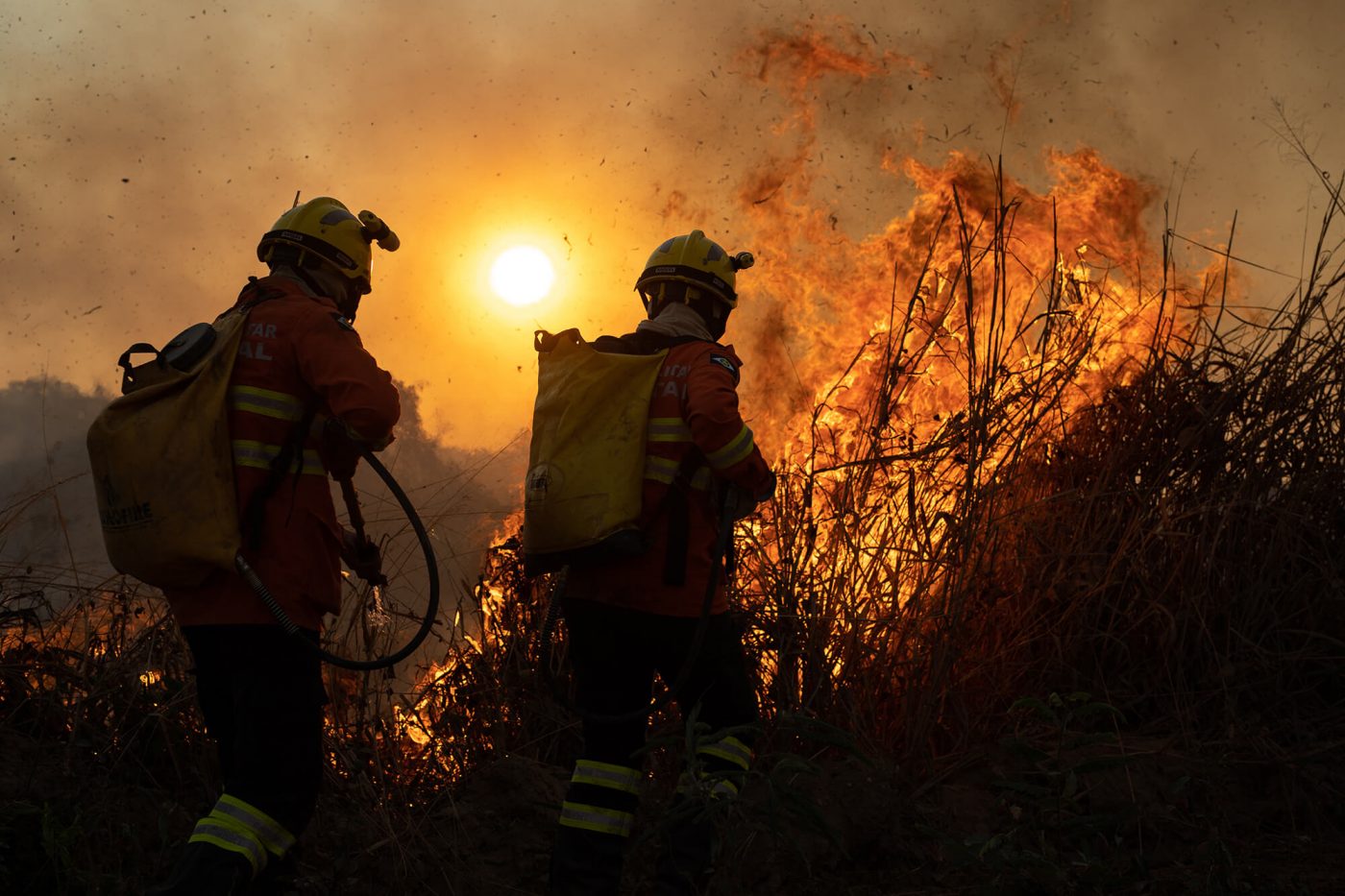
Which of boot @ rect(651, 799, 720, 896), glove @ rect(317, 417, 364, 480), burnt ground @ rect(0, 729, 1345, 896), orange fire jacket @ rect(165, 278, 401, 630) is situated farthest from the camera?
burnt ground @ rect(0, 729, 1345, 896)

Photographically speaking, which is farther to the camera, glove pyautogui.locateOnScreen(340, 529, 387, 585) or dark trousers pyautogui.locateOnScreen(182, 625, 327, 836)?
glove pyautogui.locateOnScreen(340, 529, 387, 585)

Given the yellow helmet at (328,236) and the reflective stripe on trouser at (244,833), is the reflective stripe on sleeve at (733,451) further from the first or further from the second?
the reflective stripe on trouser at (244,833)

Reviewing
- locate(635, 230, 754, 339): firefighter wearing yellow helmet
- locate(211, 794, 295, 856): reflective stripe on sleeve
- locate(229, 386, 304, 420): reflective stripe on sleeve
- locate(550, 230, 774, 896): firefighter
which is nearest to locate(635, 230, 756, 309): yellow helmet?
locate(635, 230, 754, 339): firefighter wearing yellow helmet

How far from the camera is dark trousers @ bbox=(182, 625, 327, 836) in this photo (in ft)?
9.55

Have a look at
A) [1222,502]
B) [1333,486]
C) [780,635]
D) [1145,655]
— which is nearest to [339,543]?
[780,635]

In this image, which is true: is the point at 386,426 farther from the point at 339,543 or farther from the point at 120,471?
the point at 120,471

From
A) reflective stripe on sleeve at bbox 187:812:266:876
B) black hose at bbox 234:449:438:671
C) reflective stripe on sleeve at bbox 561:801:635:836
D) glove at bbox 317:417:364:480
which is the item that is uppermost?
glove at bbox 317:417:364:480

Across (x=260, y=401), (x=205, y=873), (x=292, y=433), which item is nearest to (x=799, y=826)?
(x=205, y=873)

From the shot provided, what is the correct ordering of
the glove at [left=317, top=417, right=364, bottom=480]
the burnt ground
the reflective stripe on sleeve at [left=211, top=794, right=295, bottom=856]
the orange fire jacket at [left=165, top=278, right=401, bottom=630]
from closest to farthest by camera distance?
the reflective stripe on sleeve at [left=211, top=794, right=295, bottom=856] < the orange fire jacket at [left=165, top=278, right=401, bottom=630] < the glove at [left=317, top=417, right=364, bottom=480] < the burnt ground

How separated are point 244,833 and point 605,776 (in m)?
1.11

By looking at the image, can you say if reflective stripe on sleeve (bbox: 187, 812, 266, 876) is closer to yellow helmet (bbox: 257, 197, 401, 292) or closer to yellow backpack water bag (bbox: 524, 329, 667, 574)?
yellow backpack water bag (bbox: 524, 329, 667, 574)

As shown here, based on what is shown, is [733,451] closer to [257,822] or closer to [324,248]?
[324,248]

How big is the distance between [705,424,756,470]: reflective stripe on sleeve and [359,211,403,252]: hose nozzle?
130 cm

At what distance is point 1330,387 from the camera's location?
5.49 m
